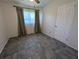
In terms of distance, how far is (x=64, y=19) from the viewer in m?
2.68

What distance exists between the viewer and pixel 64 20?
2688 millimetres

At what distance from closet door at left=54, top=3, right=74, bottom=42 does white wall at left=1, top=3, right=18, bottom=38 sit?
2.70m

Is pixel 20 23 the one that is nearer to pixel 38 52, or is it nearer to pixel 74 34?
pixel 38 52

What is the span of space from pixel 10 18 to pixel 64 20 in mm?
3123

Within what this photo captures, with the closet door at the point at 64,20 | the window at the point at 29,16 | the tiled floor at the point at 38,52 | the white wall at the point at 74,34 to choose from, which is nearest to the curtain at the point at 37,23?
the window at the point at 29,16

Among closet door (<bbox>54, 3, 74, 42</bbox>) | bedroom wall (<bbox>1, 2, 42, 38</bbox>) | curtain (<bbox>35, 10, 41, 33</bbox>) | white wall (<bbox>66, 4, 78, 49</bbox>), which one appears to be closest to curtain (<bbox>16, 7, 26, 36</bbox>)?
bedroom wall (<bbox>1, 2, 42, 38</bbox>)

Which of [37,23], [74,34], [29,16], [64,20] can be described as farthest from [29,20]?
[74,34]

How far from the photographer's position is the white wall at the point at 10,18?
3332 mm

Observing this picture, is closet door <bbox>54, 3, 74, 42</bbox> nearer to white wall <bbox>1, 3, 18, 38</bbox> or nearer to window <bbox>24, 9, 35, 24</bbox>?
window <bbox>24, 9, 35, 24</bbox>

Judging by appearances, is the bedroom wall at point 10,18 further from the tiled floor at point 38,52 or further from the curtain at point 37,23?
the curtain at point 37,23

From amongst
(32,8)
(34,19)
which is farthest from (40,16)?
(32,8)

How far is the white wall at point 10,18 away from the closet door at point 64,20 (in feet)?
8.86

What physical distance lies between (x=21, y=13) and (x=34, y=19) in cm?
107

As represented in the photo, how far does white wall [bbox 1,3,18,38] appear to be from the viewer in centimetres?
333
